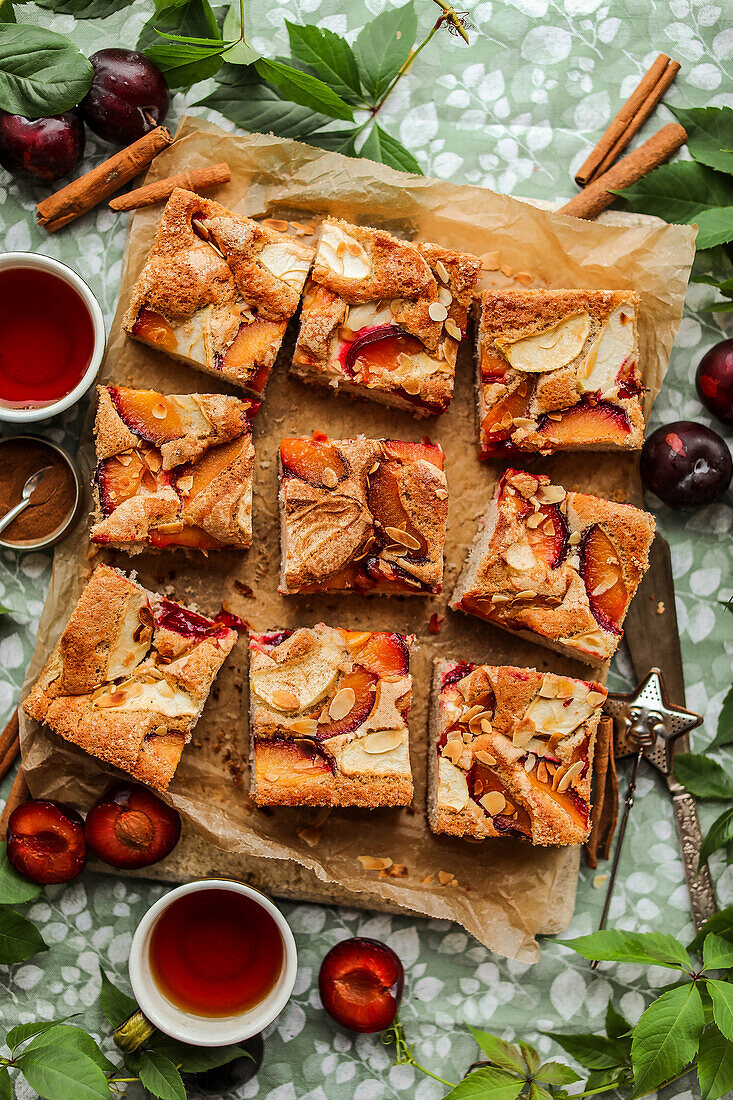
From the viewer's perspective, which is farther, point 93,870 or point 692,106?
point 692,106

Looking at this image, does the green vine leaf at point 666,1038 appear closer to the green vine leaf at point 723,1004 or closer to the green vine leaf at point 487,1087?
the green vine leaf at point 723,1004

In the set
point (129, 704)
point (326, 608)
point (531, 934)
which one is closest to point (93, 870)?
point (129, 704)

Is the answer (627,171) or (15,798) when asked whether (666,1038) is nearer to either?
(15,798)

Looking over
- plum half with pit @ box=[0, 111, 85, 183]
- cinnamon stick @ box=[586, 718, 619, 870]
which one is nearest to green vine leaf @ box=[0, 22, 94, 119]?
plum half with pit @ box=[0, 111, 85, 183]

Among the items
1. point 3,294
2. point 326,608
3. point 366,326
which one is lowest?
point 326,608

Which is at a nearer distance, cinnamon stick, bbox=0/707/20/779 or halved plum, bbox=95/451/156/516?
halved plum, bbox=95/451/156/516

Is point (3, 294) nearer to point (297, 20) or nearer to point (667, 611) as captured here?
point (297, 20)

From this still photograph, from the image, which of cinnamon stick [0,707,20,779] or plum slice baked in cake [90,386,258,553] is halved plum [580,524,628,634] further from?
cinnamon stick [0,707,20,779]
